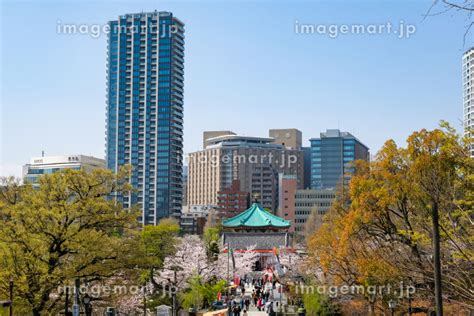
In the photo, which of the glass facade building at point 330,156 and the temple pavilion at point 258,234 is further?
the glass facade building at point 330,156

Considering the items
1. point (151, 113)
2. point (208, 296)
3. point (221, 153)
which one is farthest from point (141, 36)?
point (208, 296)

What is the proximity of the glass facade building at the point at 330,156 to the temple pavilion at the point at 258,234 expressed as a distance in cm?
9092

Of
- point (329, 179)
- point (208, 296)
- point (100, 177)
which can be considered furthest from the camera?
point (329, 179)

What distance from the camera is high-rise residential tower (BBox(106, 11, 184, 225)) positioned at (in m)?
152

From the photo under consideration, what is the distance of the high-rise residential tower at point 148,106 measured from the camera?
15200 cm

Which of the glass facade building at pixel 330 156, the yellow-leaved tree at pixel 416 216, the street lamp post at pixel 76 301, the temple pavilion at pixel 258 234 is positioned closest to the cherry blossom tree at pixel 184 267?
the yellow-leaved tree at pixel 416 216

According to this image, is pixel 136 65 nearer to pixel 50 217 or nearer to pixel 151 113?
pixel 151 113

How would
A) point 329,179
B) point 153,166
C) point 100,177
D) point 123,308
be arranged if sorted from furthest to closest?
1. point 329,179
2. point 153,166
3. point 123,308
4. point 100,177

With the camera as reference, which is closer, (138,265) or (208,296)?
(138,265)

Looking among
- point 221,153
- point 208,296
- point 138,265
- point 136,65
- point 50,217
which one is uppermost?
point 136,65

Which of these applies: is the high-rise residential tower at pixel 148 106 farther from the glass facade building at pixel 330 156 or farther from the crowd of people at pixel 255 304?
the crowd of people at pixel 255 304

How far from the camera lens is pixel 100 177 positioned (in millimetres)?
32344

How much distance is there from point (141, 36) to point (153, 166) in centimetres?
3051

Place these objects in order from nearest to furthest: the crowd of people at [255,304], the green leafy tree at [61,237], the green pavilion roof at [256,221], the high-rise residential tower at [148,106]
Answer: the green leafy tree at [61,237] < the crowd of people at [255,304] < the green pavilion roof at [256,221] < the high-rise residential tower at [148,106]
